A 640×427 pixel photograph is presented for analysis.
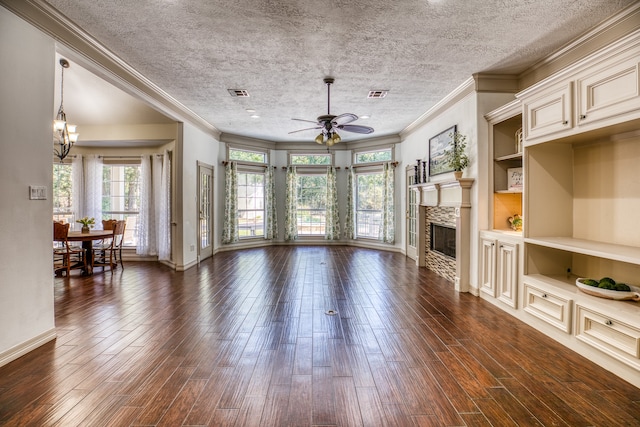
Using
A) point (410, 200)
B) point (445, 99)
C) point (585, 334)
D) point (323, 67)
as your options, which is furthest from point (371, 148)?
point (585, 334)

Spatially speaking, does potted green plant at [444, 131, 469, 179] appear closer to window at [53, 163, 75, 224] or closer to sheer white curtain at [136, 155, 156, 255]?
sheer white curtain at [136, 155, 156, 255]

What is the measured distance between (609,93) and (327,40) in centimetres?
254

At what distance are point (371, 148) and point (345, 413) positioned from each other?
7444mm

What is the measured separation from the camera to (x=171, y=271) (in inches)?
234

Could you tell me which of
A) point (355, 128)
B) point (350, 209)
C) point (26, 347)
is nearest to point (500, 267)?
point (355, 128)

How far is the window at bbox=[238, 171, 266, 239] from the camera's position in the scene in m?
8.63

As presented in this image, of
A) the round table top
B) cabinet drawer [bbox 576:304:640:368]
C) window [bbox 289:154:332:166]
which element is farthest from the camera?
window [bbox 289:154:332:166]

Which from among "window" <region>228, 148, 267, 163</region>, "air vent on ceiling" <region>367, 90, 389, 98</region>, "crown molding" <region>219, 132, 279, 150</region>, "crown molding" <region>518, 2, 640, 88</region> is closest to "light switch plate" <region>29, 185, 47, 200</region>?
"air vent on ceiling" <region>367, 90, 389, 98</region>

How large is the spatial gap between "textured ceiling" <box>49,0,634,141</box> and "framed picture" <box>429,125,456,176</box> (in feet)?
2.14

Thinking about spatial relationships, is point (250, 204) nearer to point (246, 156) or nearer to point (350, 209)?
point (246, 156)

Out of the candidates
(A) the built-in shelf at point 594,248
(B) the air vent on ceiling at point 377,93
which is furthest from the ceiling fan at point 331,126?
(A) the built-in shelf at point 594,248

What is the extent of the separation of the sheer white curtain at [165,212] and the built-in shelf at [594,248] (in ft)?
20.0

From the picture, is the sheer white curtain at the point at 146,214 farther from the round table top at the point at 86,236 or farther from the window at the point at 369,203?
the window at the point at 369,203

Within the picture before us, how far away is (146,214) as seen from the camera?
268 inches
